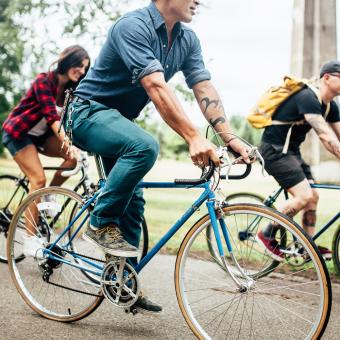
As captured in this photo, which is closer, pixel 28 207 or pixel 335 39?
pixel 28 207

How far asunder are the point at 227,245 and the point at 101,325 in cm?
112

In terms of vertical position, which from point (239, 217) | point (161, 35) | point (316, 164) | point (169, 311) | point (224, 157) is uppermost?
point (161, 35)

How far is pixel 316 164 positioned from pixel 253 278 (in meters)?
12.1

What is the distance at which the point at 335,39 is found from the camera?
1455cm

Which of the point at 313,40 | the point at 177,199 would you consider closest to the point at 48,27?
the point at 177,199

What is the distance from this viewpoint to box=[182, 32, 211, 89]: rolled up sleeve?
3.40 metres

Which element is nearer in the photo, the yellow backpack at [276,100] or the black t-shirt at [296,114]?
the black t-shirt at [296,114]

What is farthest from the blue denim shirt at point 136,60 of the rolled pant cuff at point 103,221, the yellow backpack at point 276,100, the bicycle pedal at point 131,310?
the yellow backpack at point 276,100

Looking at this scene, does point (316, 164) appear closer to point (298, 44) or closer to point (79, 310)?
point (298, 44)

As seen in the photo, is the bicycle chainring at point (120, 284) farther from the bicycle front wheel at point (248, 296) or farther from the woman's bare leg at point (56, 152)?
the woman's bare leg at point (56, 152)

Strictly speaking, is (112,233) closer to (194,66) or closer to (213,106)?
(213,106)

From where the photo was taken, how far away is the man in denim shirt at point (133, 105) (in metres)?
2.87

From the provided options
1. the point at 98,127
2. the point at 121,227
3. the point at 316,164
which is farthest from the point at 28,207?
the point at 316,164

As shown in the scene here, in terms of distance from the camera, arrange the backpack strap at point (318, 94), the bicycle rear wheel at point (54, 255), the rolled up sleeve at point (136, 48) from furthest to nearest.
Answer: the backpack strap at point (318, 94) < the bicycle rear wheel at point (54, 255) < the rolled up sleeve at point (136, 48)
